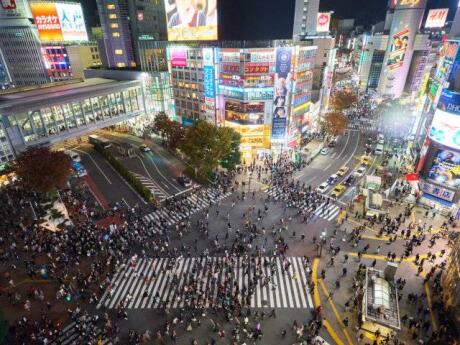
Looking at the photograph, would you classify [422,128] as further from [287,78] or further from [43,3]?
[43,3]

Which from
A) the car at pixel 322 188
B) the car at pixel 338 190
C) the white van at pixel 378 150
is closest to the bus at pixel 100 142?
the car at pixel 322 188

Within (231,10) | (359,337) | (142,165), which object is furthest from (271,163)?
(231,10)

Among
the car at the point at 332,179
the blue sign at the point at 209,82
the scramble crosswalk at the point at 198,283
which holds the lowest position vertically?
the scramble crosswalk at the point at 198,283

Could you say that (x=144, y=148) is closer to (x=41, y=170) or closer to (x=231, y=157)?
(x=231, y=157)

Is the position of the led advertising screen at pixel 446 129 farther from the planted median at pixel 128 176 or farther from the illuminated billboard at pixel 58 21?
the illuminated billboard at pixel 58 21

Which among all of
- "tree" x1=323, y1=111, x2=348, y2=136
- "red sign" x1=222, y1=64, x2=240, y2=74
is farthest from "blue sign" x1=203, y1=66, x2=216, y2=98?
"tree" x1=323, y1=111, x2=348, y2=136

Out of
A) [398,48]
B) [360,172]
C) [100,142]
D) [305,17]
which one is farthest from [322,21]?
[100,142]
